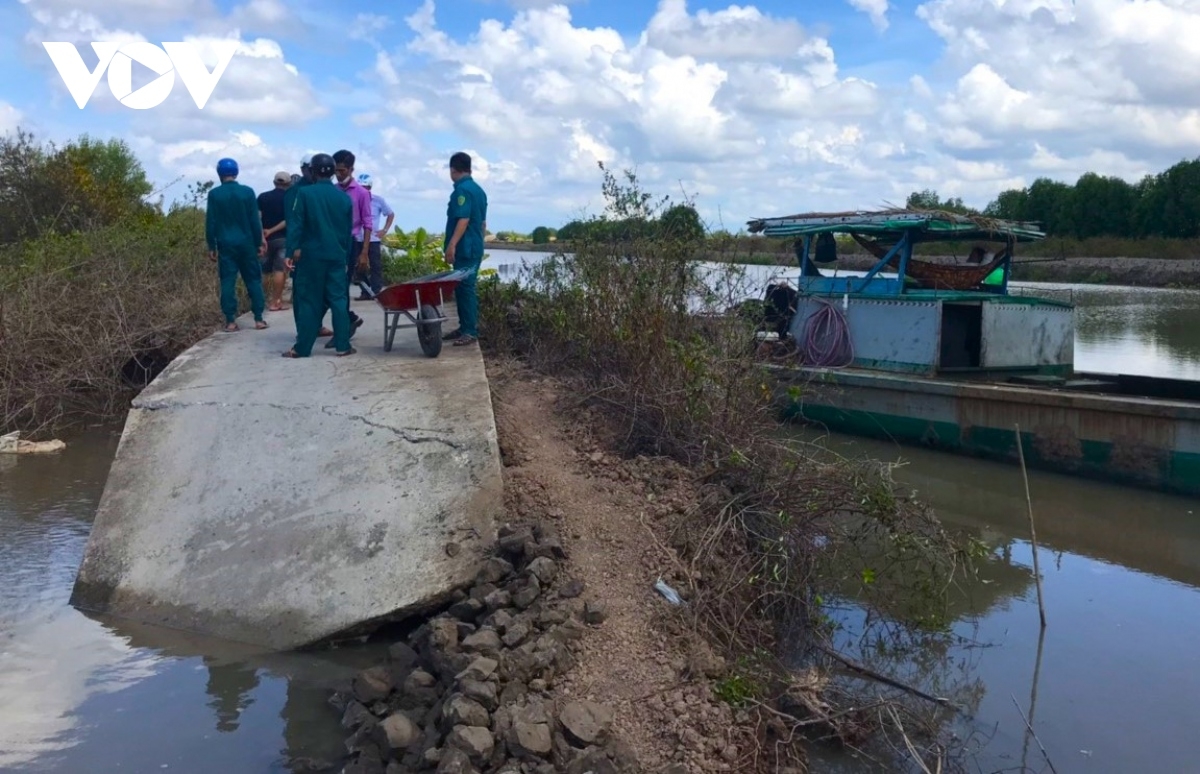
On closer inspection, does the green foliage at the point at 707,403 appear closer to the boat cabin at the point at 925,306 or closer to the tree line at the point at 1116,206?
the boat cabin at the point at 925,306

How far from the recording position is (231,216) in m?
9.56

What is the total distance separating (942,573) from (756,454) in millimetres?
1462

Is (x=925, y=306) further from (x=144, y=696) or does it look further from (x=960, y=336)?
(x=144, y=696)

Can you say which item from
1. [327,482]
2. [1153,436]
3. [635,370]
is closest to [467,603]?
[327,482]

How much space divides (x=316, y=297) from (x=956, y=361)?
859 centimetres

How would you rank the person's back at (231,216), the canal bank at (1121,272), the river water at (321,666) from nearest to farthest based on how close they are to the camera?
the river water at (321,666) → the person's back at (231,216) → the canal bank at (1121,272)

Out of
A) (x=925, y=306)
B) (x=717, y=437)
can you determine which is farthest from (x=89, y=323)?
(x=925, y=306)

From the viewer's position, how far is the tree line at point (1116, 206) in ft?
139

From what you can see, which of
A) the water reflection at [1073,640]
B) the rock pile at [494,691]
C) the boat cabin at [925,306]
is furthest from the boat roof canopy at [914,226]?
the rock pile at [494,691]

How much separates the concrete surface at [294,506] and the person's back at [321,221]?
110 cm

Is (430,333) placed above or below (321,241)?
Result: below

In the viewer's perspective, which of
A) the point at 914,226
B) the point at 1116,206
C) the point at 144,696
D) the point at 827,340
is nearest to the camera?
the point at 144,696

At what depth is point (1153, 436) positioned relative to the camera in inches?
433

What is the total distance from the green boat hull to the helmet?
436 cm
